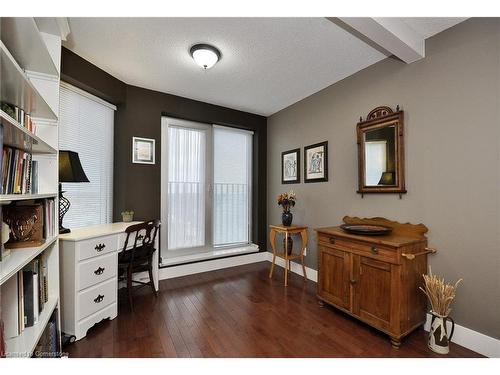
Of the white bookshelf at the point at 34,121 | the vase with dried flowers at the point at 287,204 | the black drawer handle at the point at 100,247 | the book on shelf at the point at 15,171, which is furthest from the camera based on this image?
the vase with dried flowers at the point at 287,204

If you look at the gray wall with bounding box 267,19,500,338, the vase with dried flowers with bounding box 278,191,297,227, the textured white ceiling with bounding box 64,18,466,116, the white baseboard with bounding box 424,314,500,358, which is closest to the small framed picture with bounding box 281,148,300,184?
the vase with dried flowers with bounding box 278,191,297,227

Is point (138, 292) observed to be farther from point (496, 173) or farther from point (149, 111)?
point (496, 173)

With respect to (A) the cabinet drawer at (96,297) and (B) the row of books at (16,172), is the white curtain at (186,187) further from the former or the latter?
(B) the row of books at (16,172)

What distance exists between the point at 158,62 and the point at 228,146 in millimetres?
1717

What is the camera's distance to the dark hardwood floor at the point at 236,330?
5.49ft

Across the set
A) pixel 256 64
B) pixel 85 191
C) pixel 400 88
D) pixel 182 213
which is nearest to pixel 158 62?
pixel 256 64

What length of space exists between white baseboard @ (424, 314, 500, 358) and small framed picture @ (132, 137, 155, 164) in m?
3.49

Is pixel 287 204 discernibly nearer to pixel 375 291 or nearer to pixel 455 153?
pixel 375 291

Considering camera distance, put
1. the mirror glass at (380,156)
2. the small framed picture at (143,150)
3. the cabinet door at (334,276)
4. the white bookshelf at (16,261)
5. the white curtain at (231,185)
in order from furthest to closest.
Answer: the white curtain at (231,185) → the small framed picture at (143,150) → the mirror glass at (380,156) → the cabinet door at (334,276) → the white bookshelf at (16,261)

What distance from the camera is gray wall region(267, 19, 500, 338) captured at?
1609mm

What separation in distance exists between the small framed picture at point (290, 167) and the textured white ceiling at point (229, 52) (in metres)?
0.88

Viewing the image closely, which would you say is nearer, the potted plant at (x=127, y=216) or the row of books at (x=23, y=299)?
the row of books at (x=23, y=299)

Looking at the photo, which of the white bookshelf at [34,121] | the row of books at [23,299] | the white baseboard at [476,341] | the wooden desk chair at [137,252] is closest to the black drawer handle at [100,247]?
the wooden desk chair at [137,252]
